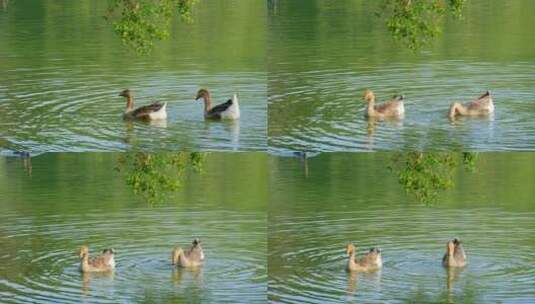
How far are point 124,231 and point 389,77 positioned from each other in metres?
3.18

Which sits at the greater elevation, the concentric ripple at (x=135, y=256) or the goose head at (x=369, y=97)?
the goose head at (x=369, y=97)

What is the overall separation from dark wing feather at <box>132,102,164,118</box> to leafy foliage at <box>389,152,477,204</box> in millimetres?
1859

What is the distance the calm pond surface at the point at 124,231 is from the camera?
1406 centimetres

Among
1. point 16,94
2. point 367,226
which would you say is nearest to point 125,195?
point 16,94

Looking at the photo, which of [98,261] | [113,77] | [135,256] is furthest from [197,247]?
[113,77]

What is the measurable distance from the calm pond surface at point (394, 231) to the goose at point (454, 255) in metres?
0.07

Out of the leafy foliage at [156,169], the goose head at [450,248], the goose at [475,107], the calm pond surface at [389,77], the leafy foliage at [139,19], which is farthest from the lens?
the goose at [475,107]

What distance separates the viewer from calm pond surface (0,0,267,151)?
1430cm

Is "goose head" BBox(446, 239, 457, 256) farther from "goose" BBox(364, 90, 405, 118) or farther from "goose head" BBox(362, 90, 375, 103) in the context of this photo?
"goose head" BBox(362, 90, 375, 103)

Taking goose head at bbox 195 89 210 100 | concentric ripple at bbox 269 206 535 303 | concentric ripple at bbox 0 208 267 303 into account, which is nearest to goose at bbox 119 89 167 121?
goose head at bbox 195 89 210 100

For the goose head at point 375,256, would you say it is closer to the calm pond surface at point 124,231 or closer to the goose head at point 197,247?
the calm pond surface at point 124,231

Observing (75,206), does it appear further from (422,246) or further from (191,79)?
(422,246)

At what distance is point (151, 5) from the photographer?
1370 cm

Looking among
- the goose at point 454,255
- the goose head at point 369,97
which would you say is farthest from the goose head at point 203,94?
the goose at point 454,255
